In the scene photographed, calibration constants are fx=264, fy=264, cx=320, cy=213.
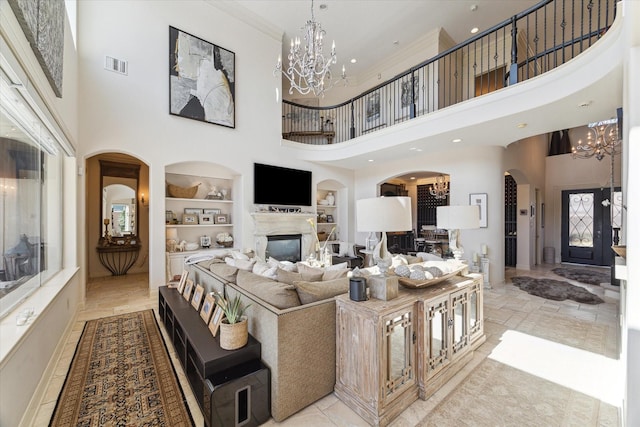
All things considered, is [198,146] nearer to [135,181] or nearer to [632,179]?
[135,181]

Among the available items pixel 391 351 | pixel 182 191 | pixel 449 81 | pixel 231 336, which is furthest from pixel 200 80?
pixel 391 351

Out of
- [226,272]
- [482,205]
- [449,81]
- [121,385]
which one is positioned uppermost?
[449,81]

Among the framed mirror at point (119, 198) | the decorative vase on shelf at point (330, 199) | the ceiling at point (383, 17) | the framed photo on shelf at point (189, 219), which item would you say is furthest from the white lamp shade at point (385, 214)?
the framed mirror at point (119, 198)

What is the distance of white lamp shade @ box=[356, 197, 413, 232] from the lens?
1951mm

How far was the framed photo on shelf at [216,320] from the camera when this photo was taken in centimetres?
214

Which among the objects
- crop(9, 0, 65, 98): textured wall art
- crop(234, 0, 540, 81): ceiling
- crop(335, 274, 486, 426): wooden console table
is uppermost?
crop(234, 0, 540, 81): ceiling

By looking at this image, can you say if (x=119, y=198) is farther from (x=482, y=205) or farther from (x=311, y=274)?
(x=482, y=205)

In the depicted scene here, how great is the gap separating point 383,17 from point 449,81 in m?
2.11

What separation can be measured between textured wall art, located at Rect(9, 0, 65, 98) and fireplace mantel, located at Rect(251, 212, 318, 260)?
383 cm

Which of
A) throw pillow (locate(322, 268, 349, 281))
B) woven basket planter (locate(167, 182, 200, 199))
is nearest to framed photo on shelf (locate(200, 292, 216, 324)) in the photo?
throw pillow (locate(322, 268, 349, 281))

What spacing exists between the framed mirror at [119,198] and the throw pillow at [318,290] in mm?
6570

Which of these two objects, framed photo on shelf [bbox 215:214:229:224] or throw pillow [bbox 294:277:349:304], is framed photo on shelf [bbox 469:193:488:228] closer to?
throw pillow [bbox 294:277:349:304]

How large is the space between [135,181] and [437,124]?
7234mm

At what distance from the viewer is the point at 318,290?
2.12 m
